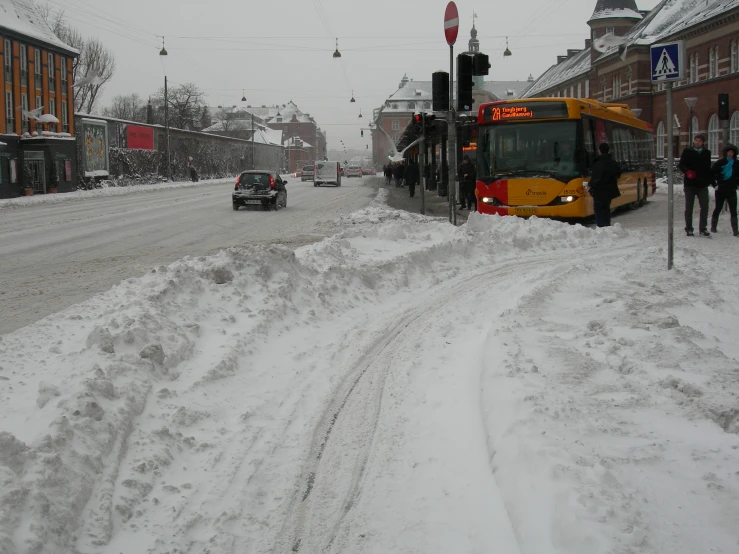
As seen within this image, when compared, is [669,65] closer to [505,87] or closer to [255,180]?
[255,180]

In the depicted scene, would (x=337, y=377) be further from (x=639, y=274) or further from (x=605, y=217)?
(x=605, y=217)

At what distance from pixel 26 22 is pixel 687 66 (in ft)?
144

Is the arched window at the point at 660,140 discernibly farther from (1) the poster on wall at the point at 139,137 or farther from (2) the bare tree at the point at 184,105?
(2) the bare tree at the point at 184,105

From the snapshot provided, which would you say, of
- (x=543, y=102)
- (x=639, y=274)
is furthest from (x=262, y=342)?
(x=543, y=102)

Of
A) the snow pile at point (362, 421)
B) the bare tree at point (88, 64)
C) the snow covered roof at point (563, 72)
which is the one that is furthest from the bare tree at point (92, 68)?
the snow pile at point (362, 421)

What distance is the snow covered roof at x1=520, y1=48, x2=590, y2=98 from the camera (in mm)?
78162

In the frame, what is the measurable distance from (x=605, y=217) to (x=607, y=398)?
11.3 m

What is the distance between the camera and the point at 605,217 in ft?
50.9

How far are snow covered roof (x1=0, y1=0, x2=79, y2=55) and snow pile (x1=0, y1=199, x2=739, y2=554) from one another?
41.3 meters

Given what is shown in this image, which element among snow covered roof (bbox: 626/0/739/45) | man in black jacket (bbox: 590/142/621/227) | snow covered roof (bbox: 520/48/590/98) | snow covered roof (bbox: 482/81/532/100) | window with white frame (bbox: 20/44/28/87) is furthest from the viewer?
snow covered roof (bbox: 482/81/532/100)

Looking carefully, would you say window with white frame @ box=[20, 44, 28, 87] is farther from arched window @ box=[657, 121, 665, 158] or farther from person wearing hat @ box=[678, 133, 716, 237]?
arched window @ box=[657, 121, 665, 158]

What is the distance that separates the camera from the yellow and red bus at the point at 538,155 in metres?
17.7

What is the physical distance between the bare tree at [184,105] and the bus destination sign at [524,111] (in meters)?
83.1

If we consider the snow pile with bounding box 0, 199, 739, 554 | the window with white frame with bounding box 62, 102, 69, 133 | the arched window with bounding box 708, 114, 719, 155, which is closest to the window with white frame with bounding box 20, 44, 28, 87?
the window with white frame with bounding box 62, 102, 69, 133
